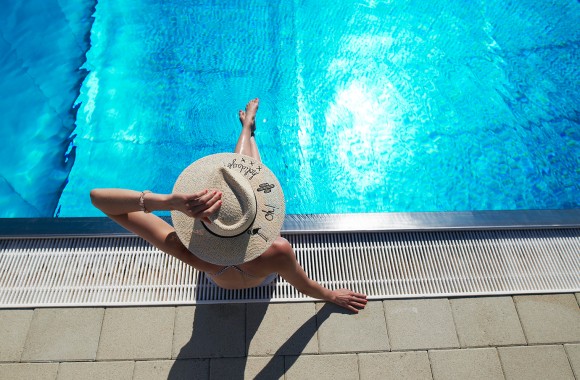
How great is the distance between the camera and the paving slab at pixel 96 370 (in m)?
2.69

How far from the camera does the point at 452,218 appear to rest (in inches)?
129

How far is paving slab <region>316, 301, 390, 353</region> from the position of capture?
2814mm

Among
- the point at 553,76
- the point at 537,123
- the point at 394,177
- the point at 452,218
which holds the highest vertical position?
the point at 553,76

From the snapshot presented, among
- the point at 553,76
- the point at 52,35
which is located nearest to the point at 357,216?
the point at 553,76

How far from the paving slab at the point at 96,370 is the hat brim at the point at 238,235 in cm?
139

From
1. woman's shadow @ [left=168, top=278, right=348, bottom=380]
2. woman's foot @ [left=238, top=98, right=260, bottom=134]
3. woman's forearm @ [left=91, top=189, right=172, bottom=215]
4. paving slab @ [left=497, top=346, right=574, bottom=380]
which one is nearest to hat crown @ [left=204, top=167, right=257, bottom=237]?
woman's forearm @ [left=91, top=189, right=172, bottom=215]

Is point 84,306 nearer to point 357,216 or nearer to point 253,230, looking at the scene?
point 253,230

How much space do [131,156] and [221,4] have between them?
2297 millimetres

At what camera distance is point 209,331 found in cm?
284

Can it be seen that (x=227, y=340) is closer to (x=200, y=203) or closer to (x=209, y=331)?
(x=209, y=331)

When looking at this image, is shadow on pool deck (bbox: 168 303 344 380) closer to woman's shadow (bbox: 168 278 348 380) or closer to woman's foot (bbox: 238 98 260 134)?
woman's shadow (bbox: 168 278 348 380)

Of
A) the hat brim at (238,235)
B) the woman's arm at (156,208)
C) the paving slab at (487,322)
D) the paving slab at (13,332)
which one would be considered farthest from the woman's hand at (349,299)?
the paving slab at (13,332)

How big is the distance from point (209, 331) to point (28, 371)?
1.25 m

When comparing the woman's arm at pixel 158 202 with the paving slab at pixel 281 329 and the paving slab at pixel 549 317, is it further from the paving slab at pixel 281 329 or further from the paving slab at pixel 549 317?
the paving slab at pixel 549 317
